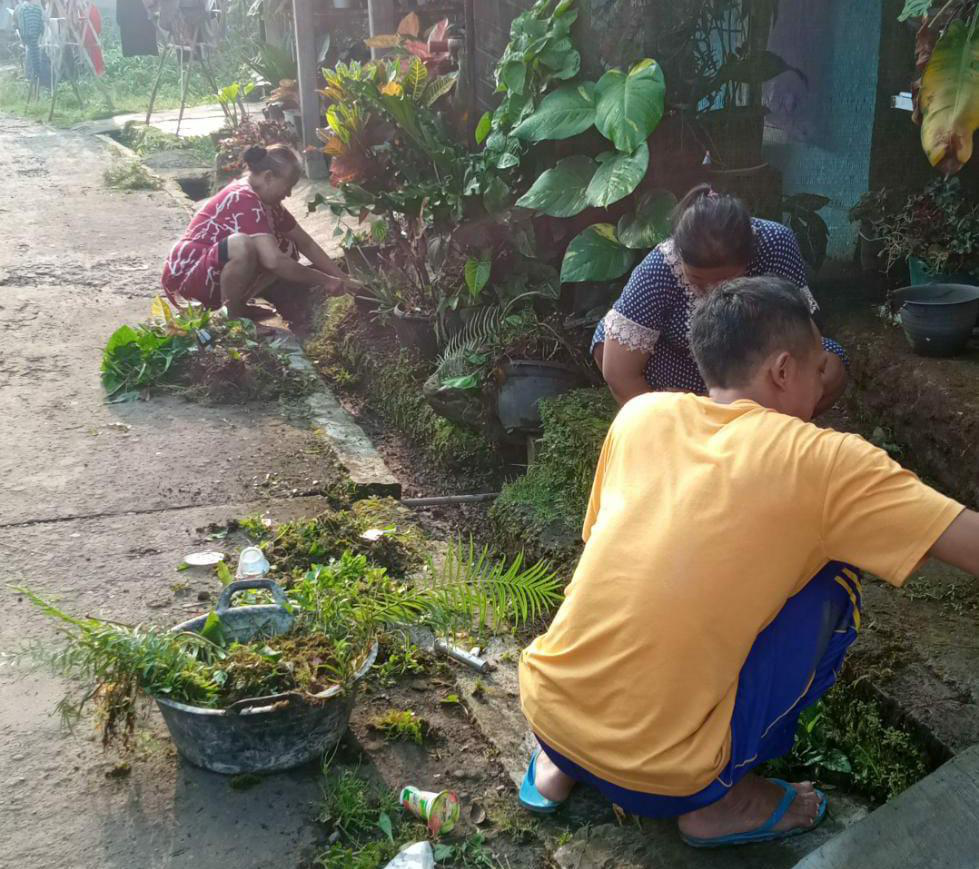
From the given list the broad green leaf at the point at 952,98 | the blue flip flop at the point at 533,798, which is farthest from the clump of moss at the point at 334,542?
the broad green leaf at the point at 952,98

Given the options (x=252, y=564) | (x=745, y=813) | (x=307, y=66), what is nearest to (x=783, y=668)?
(x=745, y=813)

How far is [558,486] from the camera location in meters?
4.40

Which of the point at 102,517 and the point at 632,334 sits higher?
the point at 632,334

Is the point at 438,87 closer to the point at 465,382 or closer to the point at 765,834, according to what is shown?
the point at 465,382

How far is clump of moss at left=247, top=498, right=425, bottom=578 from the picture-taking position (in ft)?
13.2

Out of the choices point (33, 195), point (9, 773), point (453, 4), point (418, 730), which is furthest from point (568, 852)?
point (33, 195)

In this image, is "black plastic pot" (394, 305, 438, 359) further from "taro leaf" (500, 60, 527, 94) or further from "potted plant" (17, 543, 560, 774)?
"potted plant" (17, 543, 560, 774)

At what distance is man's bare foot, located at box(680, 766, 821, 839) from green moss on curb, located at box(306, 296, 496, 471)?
3.00 m

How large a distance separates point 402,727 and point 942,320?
2.56 m

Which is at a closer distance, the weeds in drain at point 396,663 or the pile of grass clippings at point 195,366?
the weeds in drain at point 396,663

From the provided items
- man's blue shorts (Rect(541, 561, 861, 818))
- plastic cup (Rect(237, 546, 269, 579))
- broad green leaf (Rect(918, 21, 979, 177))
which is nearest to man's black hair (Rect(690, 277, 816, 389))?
man's blue shorts (Rect(541, 561, 861, 818))

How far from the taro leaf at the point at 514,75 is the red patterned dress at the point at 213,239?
1.88m

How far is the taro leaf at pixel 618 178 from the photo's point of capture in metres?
4.55

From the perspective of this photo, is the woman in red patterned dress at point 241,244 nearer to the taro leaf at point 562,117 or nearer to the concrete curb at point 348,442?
the concrete curb at point 348,442
